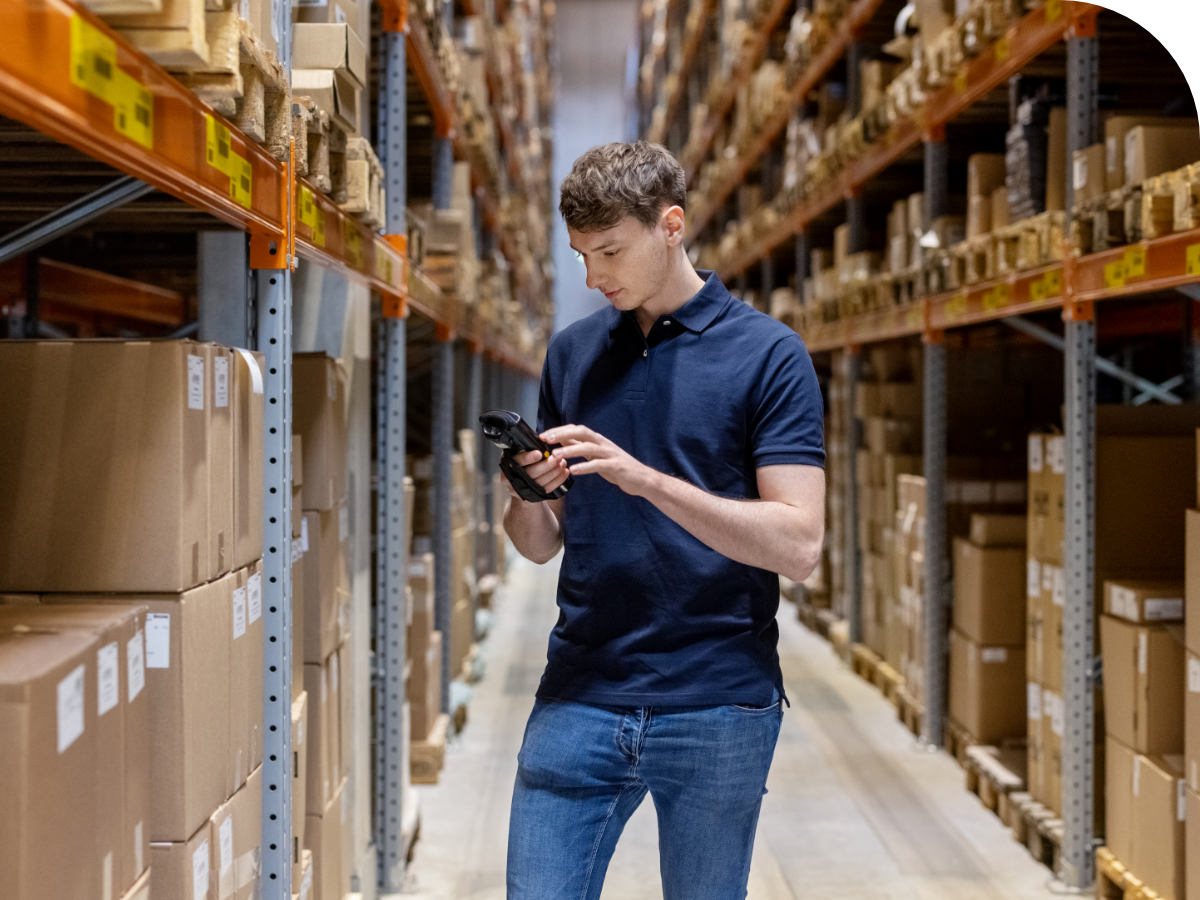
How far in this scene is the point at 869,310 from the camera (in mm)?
6617

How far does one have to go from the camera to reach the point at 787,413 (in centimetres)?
188

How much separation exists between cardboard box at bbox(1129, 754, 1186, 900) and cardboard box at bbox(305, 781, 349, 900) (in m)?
2.30

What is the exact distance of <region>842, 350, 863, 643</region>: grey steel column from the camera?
23.9ft

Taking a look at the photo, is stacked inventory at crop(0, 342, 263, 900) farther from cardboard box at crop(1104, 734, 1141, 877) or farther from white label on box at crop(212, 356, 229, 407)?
cardboard box at crop(1104, 734, 1141, 877)

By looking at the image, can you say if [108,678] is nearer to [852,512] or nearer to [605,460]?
[605,460]

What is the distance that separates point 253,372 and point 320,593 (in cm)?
86

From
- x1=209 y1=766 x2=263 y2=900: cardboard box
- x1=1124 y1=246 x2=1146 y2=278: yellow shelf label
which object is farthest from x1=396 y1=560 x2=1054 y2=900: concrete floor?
x1=1124 y1=246 x2=1146 y2=278: yellow shelf label

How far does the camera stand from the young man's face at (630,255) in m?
1.92

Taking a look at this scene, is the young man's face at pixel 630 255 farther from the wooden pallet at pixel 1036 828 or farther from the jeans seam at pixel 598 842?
the wooden pallet at pixel 1036 828

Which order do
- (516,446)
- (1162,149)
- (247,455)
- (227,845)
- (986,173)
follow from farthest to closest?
(986,173) < (1162,149) < (247,455) < (227,845) < (516,446)

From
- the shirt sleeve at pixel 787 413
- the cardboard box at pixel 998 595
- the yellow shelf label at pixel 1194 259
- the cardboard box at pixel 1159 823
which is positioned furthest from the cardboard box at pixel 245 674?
the cardboard box at pixel 998 595

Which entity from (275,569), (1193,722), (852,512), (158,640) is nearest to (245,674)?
(275,569)

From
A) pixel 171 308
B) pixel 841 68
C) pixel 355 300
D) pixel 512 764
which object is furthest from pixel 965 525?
pixel 171 308

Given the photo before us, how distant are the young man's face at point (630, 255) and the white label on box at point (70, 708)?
3.23 ft
